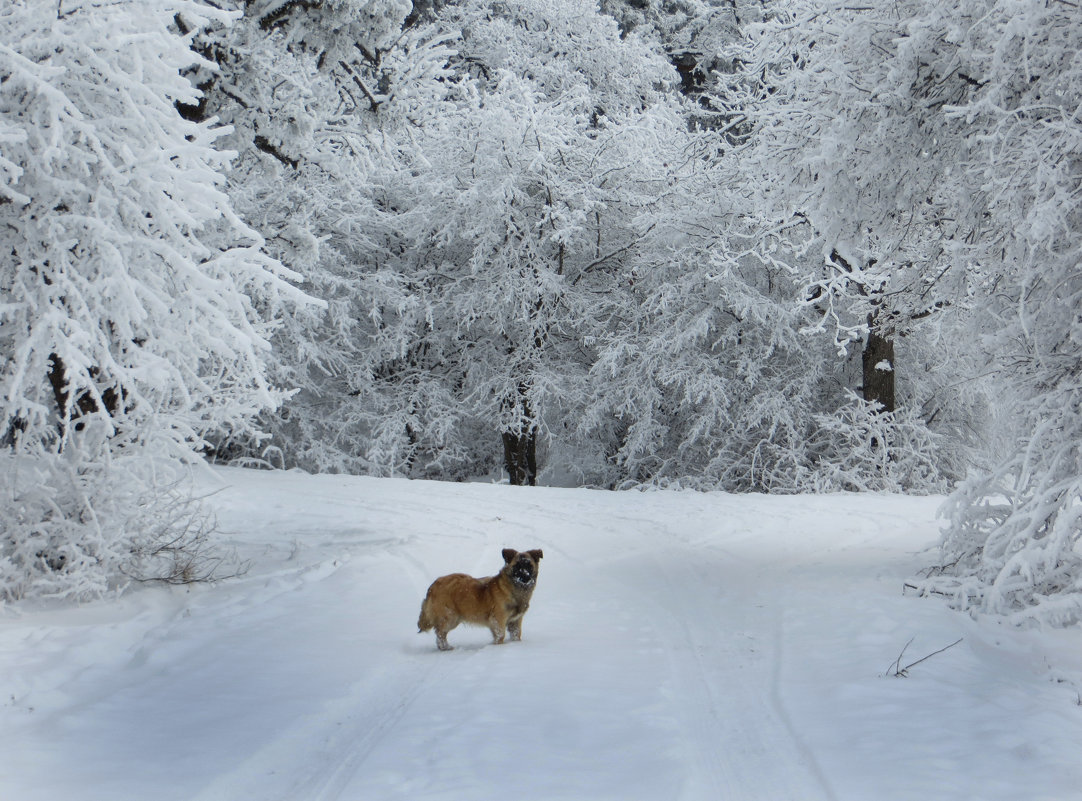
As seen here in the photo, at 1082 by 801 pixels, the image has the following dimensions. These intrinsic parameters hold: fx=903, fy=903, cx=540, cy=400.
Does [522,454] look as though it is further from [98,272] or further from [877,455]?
[98,272]

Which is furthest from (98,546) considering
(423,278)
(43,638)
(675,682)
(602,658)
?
(423,278)

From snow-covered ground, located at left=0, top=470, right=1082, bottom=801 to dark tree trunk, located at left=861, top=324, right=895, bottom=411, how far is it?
28.3 ft

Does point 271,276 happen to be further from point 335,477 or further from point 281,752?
point 335,477

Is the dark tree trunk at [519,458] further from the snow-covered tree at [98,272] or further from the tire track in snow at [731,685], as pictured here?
the snow-covered tree at [98,272]

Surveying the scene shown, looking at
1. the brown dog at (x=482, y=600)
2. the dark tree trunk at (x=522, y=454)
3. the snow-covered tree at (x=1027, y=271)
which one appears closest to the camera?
the snow-covered tree at (x=1027, y=271)

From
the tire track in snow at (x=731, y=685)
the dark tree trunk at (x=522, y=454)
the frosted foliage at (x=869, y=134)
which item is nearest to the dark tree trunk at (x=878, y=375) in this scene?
the dark tree trunk at (x=522, y=454)

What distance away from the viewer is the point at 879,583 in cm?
814

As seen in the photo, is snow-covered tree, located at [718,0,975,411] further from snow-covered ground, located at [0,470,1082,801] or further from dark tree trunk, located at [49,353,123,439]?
dark tree trunk, located at [49,353,123,439]

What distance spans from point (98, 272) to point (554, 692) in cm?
472

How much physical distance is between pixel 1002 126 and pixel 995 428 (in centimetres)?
265

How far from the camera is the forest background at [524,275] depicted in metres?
6.67

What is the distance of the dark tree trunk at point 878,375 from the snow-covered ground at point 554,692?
863 cm

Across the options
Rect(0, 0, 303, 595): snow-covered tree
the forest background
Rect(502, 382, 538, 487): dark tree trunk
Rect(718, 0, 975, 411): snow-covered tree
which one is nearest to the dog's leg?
Rect(0, 0, 303, 595): snow-covered tree

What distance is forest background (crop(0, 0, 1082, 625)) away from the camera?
667 cm
